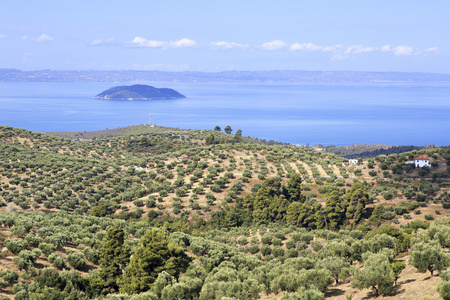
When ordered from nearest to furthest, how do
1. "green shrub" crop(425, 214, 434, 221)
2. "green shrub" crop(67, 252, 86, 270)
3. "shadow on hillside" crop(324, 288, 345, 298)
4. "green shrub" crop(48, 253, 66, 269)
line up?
"shadow on hillside" crop(324, 288, 345, 298)
"green shrub" crop(48, 253, 66, 269)
"green shrub" crop(67, 252, 86, 270)
"green shrub" crop(425, 214, 434, 221)

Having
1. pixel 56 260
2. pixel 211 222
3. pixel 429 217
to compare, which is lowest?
pixel 211 222

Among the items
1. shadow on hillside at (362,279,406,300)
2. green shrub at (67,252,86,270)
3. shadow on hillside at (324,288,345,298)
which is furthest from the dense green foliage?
shadow on hillside at (324,288,345,298)

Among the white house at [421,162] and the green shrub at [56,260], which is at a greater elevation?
the white house at [421,162]

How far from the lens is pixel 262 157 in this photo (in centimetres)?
7994

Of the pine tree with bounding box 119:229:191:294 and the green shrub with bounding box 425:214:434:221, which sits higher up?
the pine tree with bounding box 119:229:191:294

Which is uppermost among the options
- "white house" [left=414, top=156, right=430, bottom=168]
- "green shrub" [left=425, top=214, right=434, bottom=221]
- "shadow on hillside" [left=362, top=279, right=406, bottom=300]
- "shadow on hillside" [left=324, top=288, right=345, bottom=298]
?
"white house" [left=414, top=156, right=430, bottom=168]

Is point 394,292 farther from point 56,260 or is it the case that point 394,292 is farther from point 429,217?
point 429,217

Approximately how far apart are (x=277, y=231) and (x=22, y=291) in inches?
1168

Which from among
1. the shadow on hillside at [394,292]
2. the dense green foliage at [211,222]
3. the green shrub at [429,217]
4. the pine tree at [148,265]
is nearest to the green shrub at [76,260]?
the dense green foliage at [211,222]

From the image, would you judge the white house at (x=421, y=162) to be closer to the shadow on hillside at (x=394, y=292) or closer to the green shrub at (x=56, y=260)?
the shadow on hillside at (x=394, y=292)

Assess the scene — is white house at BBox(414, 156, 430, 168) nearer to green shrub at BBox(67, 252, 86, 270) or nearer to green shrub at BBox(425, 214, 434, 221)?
green shrub at BBox(425, 214, 434, 221)

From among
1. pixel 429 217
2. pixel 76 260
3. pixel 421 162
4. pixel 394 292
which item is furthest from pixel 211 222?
pixel 394 292

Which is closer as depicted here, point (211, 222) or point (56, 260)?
point (56, 260)

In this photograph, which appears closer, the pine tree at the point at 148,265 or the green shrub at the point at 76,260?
the pine tree at the point at 148,265
